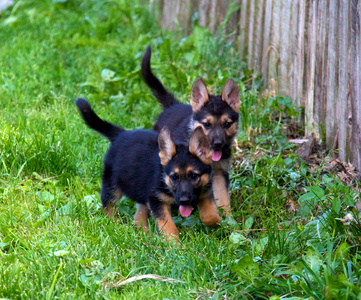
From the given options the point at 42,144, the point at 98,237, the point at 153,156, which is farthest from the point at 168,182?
the point at 42,144

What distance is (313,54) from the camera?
17.7 feet

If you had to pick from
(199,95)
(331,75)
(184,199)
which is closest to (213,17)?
(199,95)

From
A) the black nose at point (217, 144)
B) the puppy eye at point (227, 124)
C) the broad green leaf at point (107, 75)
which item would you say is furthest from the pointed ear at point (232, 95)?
the broad green leaf at point (107, 75)

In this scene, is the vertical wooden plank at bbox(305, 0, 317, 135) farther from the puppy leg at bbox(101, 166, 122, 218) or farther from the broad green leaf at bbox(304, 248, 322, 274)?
the broad green leaf at bbox(304, 248, 322, 274)

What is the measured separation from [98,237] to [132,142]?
3.74 feet

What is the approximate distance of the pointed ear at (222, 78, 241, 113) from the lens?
5.22 meters

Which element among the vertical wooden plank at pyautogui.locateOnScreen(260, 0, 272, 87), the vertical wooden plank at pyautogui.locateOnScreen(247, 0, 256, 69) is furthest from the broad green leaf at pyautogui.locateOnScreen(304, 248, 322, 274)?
the vertical wooden plank at pyautogui.locateOnScreen(247, 0, 256, 69)

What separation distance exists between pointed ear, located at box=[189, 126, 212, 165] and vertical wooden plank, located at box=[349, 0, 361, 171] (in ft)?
4.11

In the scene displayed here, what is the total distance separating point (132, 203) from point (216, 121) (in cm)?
111

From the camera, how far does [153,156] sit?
460 centimetres

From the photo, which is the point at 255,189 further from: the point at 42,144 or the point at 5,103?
the point at 5,103

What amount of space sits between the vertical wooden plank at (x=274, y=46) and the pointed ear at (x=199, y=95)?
1266 mm

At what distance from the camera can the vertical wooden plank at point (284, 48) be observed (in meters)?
6.02

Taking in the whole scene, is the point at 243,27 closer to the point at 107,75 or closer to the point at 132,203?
the point at 107,75
